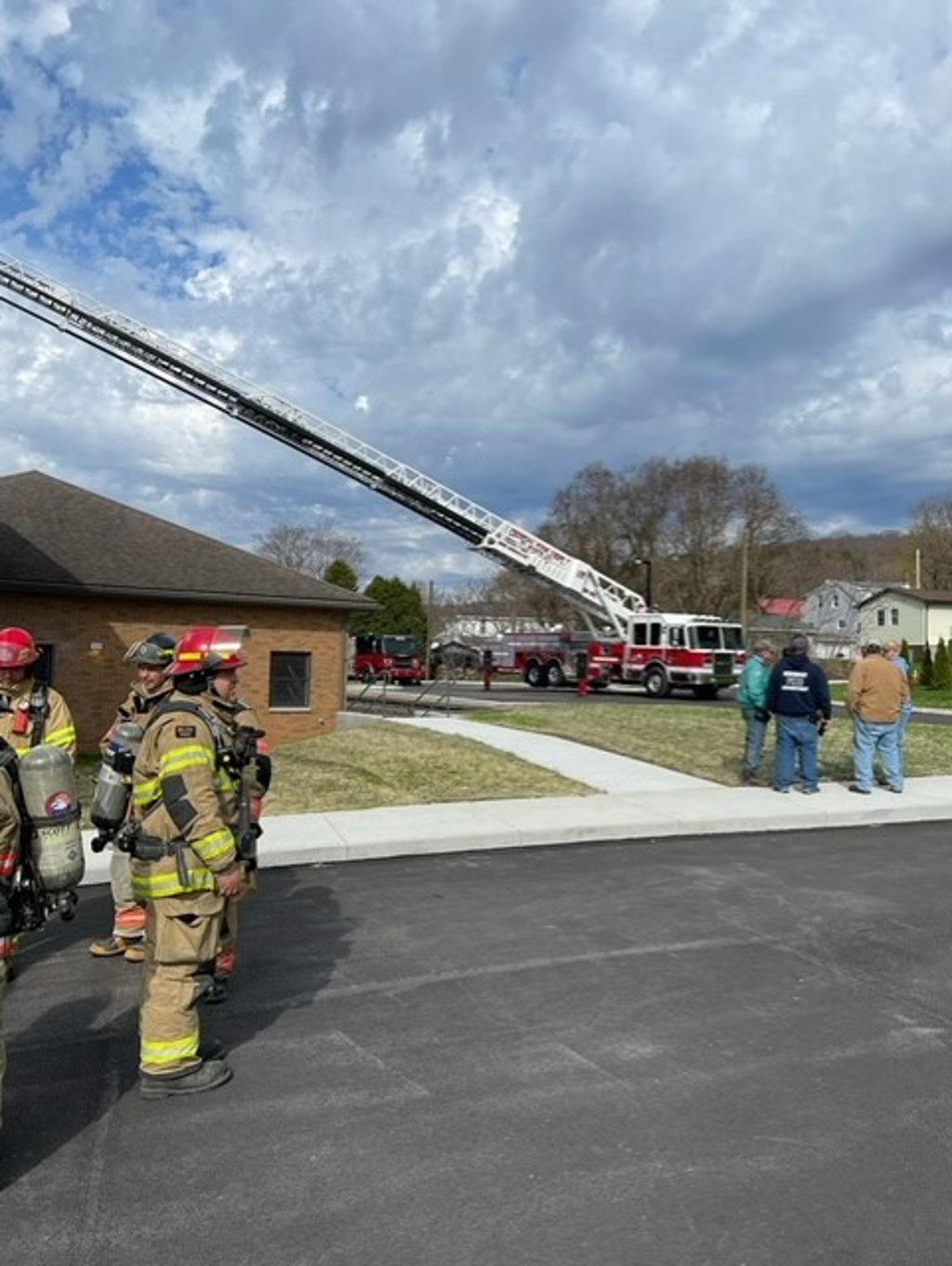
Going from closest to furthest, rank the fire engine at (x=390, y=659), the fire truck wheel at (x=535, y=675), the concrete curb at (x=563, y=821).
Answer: the concrete curb at (x=563, y=821) → the fire truck wheel at (x=535, y=675) → the fire engine at (x=390, y=659)

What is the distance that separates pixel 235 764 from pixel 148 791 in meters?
0.36

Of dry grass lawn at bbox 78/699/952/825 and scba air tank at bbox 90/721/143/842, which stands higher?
scba air tank at bbox 90/721/143/842

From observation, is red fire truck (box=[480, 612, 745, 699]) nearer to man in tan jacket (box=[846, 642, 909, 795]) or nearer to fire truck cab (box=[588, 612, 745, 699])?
fire truck cab (box=[588, 612, 745, 699])

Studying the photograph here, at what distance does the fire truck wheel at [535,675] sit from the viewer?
40.4 meters

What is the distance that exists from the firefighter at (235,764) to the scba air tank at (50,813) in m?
0.84

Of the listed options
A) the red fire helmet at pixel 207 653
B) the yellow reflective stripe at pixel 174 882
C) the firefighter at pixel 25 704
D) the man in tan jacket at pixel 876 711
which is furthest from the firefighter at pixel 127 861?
the man in tan jacket at pixel 876 711

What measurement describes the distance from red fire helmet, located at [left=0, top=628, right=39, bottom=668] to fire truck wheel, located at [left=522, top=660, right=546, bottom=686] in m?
36.0

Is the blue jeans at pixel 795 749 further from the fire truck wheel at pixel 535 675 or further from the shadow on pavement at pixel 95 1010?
the fire truck wheel at pixel 535 675

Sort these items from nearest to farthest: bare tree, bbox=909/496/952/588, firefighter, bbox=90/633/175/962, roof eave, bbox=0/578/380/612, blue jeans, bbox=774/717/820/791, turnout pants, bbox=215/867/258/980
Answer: turnout pants, bbox=215/867/258/980
firefighter, bbox=90/633/175/962
blue jeans, bbox=774/717/820/791
roof eave, bbox=0/578/380/612
bare tree, bbox=909/496/952/588

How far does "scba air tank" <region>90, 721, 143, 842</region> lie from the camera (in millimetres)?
4512

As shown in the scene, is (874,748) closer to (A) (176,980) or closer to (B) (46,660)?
(A) (176,980)

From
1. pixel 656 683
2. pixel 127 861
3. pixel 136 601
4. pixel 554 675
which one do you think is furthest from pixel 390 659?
pixel 127 861

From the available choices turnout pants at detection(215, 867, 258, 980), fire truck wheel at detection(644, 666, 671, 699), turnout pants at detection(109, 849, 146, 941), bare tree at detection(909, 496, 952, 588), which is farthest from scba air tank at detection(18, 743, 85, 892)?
bare tree at detection(909, 496, 952, 588)

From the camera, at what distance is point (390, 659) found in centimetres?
4369
